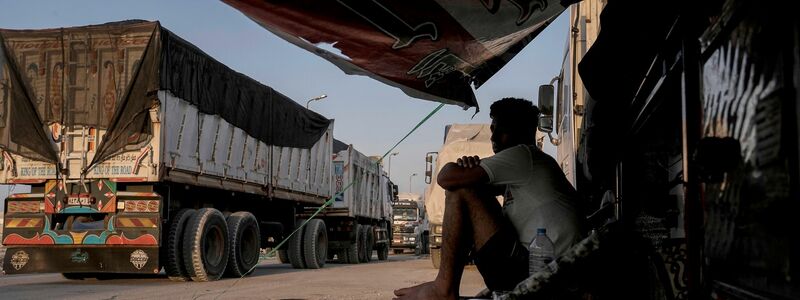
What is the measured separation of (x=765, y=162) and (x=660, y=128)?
2.32 m

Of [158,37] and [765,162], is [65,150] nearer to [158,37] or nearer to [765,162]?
A: [158,37]

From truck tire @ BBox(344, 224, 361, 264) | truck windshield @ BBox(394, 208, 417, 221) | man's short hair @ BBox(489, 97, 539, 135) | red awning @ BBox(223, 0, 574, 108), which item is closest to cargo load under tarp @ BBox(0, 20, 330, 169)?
red awning @ BBox(223, 0, 574, 108)

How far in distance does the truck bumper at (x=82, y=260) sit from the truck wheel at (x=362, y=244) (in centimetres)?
1190

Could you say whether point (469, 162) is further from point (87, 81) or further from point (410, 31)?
point (87, 81)

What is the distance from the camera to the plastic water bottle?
3.46 meters

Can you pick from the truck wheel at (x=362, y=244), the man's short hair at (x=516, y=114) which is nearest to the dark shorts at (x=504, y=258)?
the man's short hair at (x=516, y=114)

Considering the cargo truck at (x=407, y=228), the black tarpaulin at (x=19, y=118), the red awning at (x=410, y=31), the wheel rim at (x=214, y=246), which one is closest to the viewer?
the red awning at (x=410, y=31)

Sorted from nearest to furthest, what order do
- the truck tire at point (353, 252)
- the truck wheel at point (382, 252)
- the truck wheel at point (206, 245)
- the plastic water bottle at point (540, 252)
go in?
the plastic water bottle at point (540, 252)
the truck wheel at point (206, 245)
the truck tire at point (353, 252)
the truck wheel at point (382, 252)

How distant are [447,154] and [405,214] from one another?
680 inches

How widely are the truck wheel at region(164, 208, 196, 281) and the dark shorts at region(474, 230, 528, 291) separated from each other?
8.80m

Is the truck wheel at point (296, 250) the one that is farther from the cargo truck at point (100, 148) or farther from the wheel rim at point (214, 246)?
the cargo truck at point (100, 148)

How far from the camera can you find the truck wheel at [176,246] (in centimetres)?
1166

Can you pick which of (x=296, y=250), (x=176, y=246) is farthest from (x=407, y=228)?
(x=176, y=246)

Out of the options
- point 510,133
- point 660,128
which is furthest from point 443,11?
point 660,128
